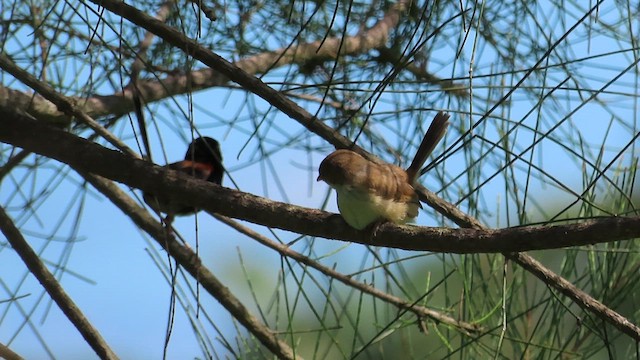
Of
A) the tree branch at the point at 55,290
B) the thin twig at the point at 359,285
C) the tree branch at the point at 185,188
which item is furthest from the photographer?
the thin twig at the point at 359,285

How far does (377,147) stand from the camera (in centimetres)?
219

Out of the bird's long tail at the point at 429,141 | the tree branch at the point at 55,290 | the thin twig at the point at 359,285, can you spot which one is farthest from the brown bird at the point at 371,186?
the tree branch at the point at 55,290

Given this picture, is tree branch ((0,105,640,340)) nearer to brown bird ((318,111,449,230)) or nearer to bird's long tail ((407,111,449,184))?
brown bird ((318,111,449,230))

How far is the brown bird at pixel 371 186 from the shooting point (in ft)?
5.50

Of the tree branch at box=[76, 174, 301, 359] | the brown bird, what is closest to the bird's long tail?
the brown bird

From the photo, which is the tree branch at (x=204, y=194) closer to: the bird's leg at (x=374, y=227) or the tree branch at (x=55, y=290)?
the bird's leg at (x=374, y=227)

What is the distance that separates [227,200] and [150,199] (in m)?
0.93

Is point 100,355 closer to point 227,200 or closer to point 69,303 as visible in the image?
point 69,303

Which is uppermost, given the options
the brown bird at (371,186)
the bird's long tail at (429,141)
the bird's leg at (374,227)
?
the bird's long tail at (429,141)

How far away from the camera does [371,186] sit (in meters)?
1.75

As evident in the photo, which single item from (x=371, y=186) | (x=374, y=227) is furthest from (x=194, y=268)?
(x=374, y=227)

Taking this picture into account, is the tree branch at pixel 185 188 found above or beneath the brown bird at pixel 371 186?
beneath

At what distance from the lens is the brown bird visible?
1.68 metres

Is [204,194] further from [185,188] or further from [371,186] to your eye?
[371,186]
